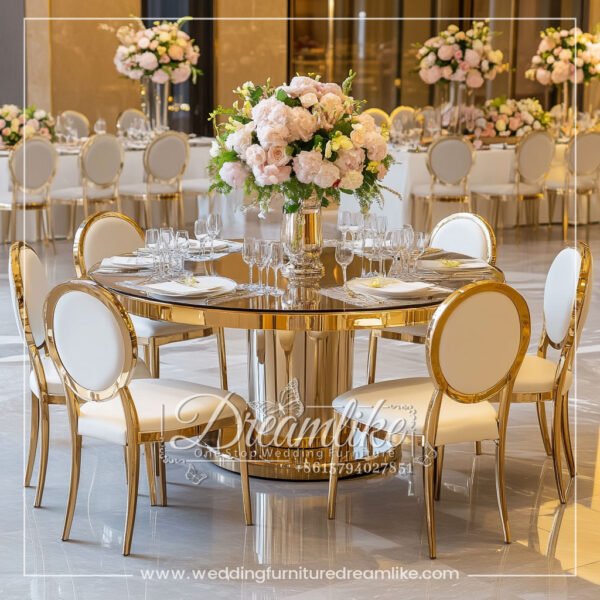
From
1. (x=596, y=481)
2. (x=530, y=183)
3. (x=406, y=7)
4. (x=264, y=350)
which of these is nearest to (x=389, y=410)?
(x=264, y=350)

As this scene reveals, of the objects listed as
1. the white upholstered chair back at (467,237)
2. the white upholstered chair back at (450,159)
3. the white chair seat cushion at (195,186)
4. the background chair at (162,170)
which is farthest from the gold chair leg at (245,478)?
the white chair seat cushion at (195,186)

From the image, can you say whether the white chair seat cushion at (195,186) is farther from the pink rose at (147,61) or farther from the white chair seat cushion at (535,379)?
the white chair seat cushion at (535,379)

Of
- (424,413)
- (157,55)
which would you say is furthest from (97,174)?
(424,413)

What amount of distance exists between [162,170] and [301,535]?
645cm

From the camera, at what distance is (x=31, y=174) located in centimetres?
916

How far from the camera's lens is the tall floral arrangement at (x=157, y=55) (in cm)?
1062

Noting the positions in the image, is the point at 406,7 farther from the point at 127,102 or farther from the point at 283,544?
the point at 283,544

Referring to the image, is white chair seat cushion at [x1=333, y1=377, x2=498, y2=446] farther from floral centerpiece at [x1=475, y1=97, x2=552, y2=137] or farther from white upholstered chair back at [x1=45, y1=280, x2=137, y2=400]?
floral centerpiece at [x1=475, y1=97, x2=552, y2=137]

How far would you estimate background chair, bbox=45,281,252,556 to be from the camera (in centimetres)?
364

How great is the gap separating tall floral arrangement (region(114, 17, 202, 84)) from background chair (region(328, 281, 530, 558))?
7289mm

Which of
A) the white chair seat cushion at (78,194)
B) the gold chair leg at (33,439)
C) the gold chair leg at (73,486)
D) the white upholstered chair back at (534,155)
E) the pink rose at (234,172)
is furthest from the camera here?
the white upholstered chair back at (534,155)

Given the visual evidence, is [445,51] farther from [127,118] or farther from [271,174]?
[271,174]

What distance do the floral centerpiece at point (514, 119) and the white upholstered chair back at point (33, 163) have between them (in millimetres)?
4167

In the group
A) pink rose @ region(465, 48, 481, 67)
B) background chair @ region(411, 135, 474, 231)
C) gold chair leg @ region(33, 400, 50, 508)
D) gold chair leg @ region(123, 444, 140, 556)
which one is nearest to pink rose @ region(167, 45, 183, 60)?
background chair @ region(411, 135, 474, 231)
